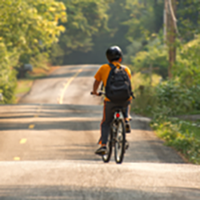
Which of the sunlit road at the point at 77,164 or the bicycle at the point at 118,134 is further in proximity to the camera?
the bicycle at the point at 118,134

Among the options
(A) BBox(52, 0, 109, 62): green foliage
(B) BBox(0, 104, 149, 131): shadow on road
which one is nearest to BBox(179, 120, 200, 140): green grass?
(B) BBox(0, 104, 149, 131): shadow on road

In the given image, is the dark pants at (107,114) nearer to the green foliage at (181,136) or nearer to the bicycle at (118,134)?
the bicycle at (118,134)

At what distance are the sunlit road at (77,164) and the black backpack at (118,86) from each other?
121 cm

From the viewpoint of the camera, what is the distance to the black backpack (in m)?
7.75

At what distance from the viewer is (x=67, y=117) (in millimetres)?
19125

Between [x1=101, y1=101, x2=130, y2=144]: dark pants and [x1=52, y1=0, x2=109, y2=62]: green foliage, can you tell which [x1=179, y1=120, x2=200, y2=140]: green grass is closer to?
[x1=101, y1=101, x2=130, y2=144]: dark pants

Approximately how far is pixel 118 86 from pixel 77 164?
1.73 meters

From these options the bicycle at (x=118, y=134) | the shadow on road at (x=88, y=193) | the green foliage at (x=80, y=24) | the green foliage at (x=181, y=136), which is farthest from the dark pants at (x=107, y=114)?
the green foliage at (x=80, y=24)

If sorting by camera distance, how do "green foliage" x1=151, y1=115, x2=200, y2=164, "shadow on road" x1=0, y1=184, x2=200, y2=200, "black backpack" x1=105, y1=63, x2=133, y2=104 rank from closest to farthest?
"shadow on road" x1=0, y1=184, x2=200, y2=200 → "black backpack" x1=105, y1=63, x2=133, y2=104 → "green foliage" x1=151, y1=115, x2=200, y2=164

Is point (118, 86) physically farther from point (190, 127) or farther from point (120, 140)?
point (190, 127)

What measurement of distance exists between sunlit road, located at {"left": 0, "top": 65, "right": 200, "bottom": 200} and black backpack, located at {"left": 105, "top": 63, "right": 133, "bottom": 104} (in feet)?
3.98

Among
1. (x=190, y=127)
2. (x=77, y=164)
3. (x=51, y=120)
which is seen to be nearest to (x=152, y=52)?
(x=51, y=120)

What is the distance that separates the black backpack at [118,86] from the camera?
7.75 meters

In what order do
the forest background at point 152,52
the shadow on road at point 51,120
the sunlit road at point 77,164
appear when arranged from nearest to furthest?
1. the sunlit road at point 77,164
2. the shadow on road at point 51,120
3. the forest background at point 152,52
